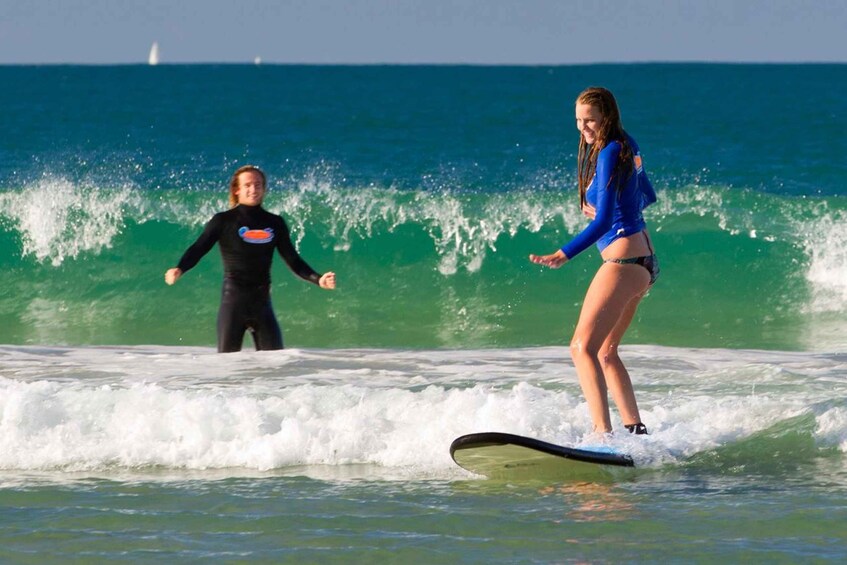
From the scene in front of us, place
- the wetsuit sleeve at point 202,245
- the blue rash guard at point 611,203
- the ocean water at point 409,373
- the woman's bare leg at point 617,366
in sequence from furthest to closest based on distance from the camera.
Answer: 1. the wetsuit sleeve at point 202,245
2. the woman's bare leg at point 617,366
3. the blue rash guard at point 611,203
4. the ocean water at point 409,373

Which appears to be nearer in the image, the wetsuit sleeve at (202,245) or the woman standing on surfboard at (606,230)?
the woman standing on surfboard at (606,230)

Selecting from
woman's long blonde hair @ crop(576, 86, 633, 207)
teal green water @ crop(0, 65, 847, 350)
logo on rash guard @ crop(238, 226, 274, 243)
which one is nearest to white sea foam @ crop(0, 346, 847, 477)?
logo on rash guard @ crop(238, 226, 274, 243)

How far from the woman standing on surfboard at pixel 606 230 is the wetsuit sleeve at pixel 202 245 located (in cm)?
277

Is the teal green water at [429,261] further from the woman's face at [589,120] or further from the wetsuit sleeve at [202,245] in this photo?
the woman's face at [589,120]

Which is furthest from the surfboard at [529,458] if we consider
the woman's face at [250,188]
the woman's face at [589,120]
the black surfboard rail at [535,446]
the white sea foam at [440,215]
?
the white sea foam at [440,215]

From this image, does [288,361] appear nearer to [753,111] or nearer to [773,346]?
[773,346]

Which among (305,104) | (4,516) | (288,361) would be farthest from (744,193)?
(305,104)

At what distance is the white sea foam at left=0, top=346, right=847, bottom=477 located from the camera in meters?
6.59

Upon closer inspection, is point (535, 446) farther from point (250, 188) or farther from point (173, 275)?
point (250, 188)

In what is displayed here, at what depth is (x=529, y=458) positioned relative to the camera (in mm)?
6086

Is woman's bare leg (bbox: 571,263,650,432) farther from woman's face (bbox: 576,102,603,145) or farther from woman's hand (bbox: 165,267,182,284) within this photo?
woman's hand (bbox: 165,267,182,284)

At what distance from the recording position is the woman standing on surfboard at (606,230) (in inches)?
235

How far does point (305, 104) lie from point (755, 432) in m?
47.0

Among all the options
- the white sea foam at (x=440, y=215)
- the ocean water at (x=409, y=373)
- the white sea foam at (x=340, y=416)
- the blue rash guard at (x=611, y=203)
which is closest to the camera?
the ocean water at (x=409, y=373)
